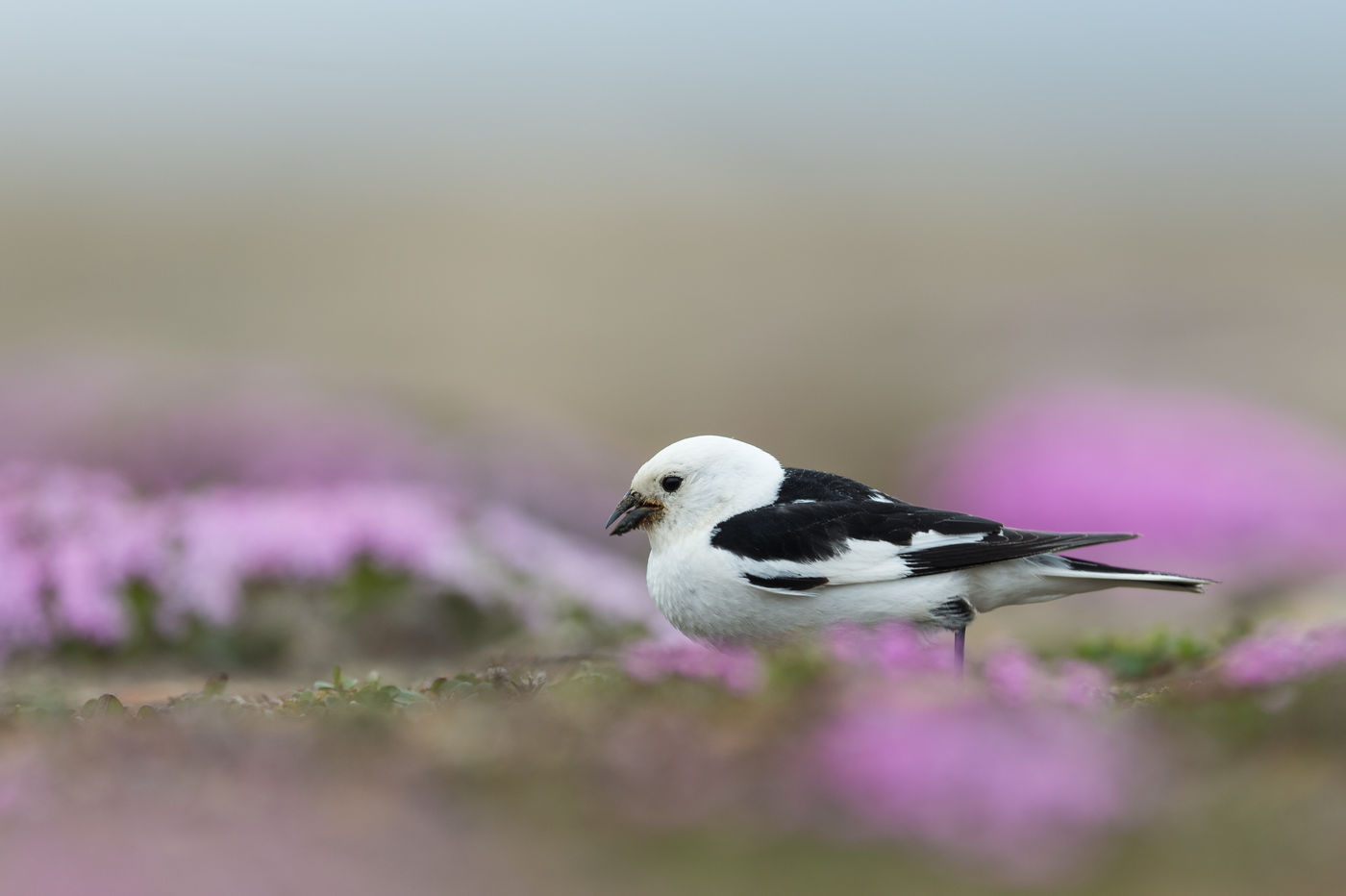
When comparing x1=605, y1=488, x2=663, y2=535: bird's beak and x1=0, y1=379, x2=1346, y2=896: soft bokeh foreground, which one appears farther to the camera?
→ x1=605, y1=488, x2=663, y2=535: bird's beak

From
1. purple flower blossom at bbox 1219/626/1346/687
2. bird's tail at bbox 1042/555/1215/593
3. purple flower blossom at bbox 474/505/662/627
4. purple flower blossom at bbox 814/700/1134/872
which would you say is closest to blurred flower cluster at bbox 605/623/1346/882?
purple flower blossom at bbox 814/700/1134/872

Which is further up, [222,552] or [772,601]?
[772,601]

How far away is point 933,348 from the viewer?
3262 cm

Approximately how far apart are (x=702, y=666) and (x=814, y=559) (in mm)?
924

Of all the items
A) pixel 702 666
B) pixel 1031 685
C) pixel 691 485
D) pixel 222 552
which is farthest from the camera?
pixel 222 552

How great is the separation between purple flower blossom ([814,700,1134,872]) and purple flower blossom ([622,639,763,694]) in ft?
2.58

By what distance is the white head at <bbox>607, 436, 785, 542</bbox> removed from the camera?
7.98 m

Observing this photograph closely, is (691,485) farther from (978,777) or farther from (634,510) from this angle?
(978,777)

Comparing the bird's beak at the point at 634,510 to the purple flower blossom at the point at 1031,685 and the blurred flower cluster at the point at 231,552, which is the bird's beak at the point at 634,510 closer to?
the purple flower blossom at the point at 1031,685

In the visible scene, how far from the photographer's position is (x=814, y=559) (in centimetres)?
734

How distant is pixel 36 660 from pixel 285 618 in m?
1.57

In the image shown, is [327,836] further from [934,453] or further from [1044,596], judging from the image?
[934,453]

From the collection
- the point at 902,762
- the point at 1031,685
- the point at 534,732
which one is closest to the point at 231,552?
the point at 534,732

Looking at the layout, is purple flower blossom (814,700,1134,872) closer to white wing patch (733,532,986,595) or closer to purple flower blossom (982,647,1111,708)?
purple flower blossom (982,647,1111,708)
